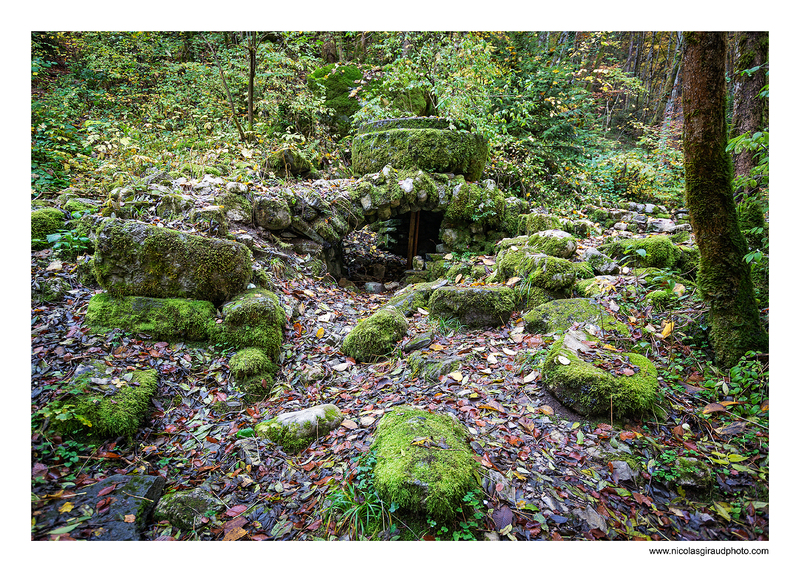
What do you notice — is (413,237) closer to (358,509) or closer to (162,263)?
(162,263)

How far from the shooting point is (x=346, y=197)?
22.1 feet

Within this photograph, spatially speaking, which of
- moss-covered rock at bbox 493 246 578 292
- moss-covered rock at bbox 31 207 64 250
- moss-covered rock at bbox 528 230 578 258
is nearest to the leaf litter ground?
moss-covered rock at bbox 31 207 64 250

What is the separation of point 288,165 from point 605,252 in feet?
20.8

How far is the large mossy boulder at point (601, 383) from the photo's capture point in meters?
2.79

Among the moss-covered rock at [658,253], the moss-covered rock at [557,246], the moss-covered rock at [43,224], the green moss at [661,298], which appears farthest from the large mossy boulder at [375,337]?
the moss-covered rock at [43,224]

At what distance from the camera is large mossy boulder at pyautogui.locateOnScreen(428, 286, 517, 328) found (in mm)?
4402

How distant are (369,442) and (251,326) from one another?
6.37 feet

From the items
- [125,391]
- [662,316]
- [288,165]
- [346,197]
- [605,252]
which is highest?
[288,165]

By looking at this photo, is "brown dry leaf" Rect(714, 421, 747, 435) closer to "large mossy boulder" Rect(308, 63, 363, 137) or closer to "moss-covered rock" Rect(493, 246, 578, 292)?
"moss-covered rock" Rect(493, 246, 578, 292)

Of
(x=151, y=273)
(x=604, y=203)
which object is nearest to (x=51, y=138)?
(x=151, y=273)

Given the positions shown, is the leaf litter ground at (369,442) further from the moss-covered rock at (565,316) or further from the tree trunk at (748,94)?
the tree trunk at (748,94)

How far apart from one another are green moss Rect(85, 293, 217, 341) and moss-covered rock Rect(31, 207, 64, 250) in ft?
4.21

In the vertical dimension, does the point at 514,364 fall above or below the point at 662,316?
below

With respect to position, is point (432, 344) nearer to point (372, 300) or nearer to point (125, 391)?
point (372, 300)
